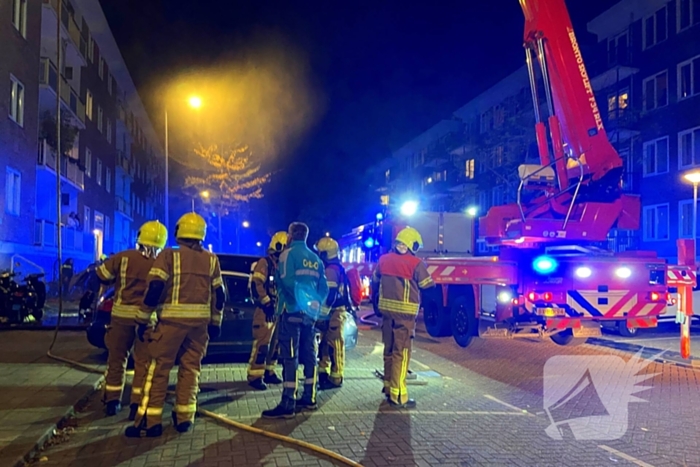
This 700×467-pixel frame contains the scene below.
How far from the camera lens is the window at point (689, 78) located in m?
21.5

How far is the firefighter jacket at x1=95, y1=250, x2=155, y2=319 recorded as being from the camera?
5559mm

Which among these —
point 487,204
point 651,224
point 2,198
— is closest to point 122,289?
point 2,198

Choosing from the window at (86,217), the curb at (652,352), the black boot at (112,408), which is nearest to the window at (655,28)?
the curb at (652,352)

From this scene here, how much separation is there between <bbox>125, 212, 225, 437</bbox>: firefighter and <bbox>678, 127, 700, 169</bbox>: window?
21704 mm

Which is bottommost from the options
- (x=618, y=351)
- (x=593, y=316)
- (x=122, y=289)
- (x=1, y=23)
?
(x=618, y=351)

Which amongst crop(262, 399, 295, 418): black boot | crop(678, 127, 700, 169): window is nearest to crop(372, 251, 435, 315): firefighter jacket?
crop(262, 399, 295, 418): black boot

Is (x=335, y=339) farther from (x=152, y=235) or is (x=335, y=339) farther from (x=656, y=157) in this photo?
(x=656, y=157)

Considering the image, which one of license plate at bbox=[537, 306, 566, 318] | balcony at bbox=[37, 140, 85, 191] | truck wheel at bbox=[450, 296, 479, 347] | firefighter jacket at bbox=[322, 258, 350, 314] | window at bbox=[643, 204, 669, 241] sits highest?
balcony at bbox=[37, 140, 85, 191]

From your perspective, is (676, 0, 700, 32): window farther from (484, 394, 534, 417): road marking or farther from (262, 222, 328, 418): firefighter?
(262, 222, 328, 418): firefighter

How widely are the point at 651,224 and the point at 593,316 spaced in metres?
17.6

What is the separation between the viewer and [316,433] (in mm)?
5102

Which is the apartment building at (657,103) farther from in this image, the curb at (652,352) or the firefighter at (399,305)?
the firefighter at (399,305)

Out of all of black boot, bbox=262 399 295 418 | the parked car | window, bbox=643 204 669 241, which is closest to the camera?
black boot, bbox=262 399 295 418

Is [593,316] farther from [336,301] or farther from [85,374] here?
[85,374]
